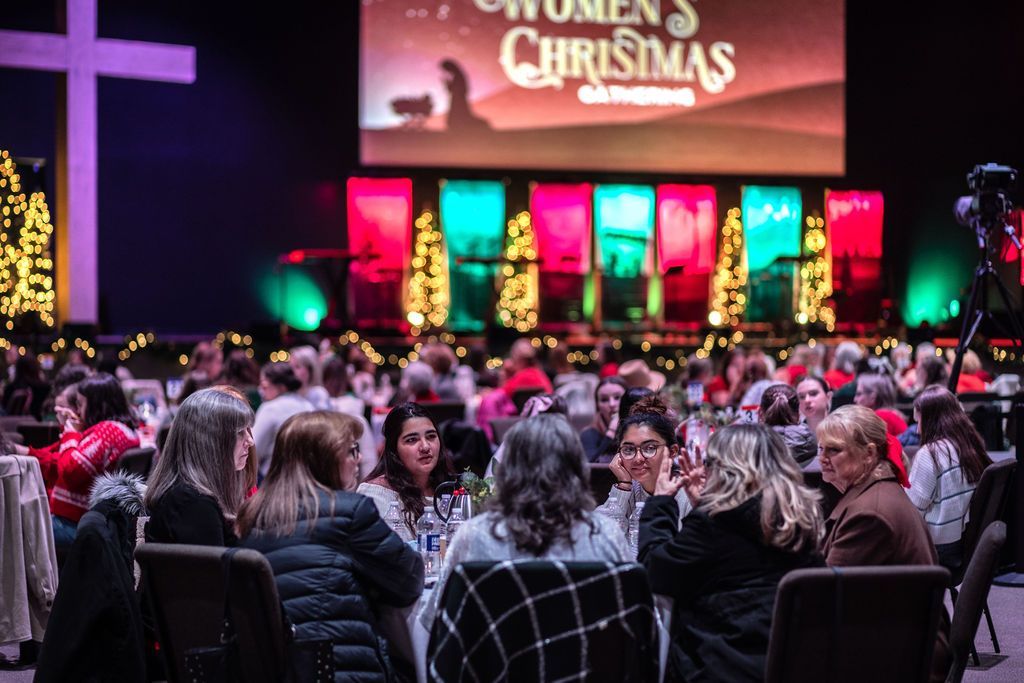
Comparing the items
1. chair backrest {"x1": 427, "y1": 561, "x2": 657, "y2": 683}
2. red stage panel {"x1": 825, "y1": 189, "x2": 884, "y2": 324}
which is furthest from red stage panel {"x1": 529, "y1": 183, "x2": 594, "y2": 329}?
chair backrest {"x1": 427, "y1": 561, "x2": 657, "y2": 683}

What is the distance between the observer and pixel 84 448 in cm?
489

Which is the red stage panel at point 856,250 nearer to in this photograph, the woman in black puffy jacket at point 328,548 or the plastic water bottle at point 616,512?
the plastic water bottle at point 616,512

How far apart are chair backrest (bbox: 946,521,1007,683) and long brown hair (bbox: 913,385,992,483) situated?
167cm

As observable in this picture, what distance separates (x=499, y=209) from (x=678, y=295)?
2.53 m

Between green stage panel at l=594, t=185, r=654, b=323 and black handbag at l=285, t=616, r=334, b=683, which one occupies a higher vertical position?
green stage panel at l=594, t=185, r=654, b=323

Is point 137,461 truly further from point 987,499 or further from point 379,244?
point 379,244

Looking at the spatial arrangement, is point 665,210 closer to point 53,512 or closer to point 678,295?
point 678,295

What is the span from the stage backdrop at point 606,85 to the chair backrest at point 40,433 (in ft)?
27.7

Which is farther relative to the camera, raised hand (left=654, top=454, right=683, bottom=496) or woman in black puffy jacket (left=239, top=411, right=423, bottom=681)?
raised hand (left=654, top=454, right=683, bottom=496)

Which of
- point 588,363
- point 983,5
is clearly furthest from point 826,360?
point 983,5

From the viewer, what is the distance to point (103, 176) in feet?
46.3

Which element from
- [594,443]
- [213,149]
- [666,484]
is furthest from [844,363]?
[213,149]

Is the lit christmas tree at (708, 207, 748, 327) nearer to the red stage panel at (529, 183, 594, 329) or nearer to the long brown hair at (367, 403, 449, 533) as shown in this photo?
the red stage panel at (529, 183, 594, 329)

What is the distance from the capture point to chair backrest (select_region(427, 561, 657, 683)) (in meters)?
2.60
